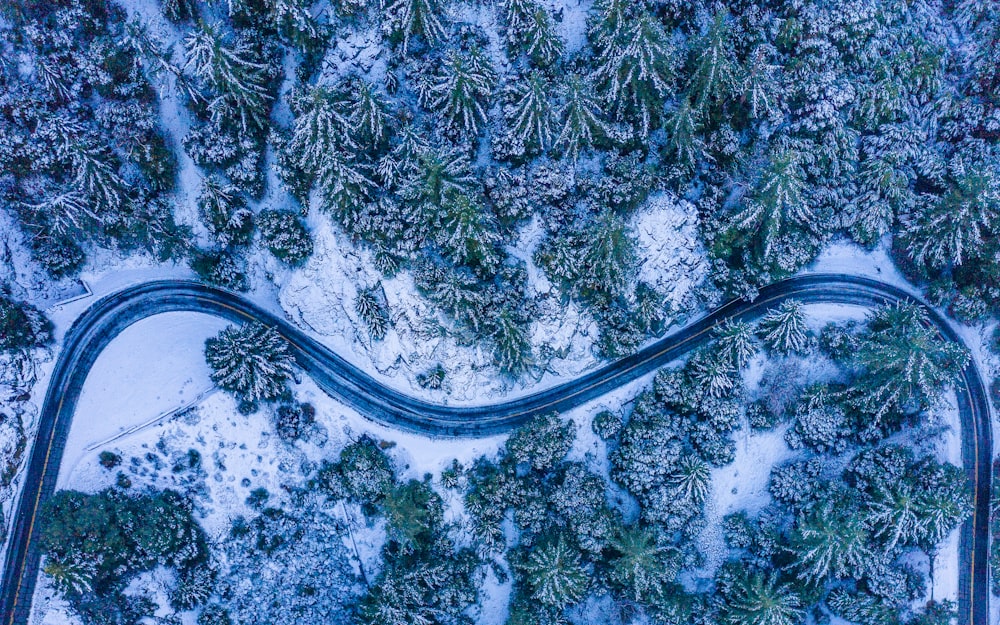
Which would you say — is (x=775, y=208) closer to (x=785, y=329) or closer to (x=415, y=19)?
(x=785, y=329)

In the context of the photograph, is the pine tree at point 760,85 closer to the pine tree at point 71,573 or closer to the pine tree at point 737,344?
the pine tree at point 737,344

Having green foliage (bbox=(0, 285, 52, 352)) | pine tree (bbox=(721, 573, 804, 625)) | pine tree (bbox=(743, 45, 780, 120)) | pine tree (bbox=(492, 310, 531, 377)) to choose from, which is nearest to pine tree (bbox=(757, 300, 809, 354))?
pine tree (bbox=(743, 45, 780, 120))

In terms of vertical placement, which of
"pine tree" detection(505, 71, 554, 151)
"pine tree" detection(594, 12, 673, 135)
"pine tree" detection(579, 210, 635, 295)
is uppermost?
"pine tree" detection(594, 12, 673, 135)

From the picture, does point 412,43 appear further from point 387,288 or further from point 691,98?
point 691,98

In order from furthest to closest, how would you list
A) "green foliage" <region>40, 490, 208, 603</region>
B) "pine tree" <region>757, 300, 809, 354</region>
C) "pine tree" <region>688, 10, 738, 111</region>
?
1. "pine tree" <region>757, 300, 809, 354</region>
2. "pine tree" <region>688, 10, 738, 111</region>
3. "green foliage" <region>40, 490, 208, 603</region>

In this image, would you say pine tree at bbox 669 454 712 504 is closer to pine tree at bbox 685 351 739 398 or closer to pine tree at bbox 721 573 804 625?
pine tree at bbox 685 351 739 398

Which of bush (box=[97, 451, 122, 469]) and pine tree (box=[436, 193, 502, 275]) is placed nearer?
pine tree (box=[436, 193, 502, 275])
